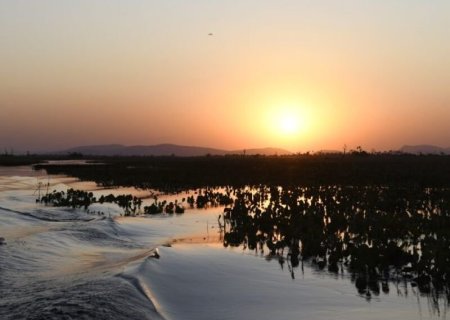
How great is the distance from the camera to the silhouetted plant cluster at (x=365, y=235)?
9.46 m

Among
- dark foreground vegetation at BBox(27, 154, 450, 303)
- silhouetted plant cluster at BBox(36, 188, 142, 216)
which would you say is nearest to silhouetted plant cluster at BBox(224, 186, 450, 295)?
dark foreground vegetation at BBox(27, 154, 450, 303)

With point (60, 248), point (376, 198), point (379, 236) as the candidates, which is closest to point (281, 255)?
point (379, 236)

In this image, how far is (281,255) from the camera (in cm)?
1152

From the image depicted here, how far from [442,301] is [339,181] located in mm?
22076

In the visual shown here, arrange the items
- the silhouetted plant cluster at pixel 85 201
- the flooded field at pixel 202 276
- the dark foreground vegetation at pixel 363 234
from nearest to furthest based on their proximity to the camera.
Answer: the flooded field at pixel 202 276 → the dark foreground vegetation at pixel 363 234 → the silhouetted plant cluster at pixel 85 201

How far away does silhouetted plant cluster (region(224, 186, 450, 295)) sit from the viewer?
946 centimetres

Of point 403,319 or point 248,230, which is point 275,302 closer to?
point 403,319

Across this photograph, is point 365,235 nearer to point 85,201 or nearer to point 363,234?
point 363,234

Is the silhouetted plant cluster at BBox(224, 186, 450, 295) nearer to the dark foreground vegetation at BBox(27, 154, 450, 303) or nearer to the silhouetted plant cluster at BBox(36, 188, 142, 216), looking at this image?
the dark foreground vegetation at BBox(27, 154, 450, 303)

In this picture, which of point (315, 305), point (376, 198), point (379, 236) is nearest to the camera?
point (315, 305)

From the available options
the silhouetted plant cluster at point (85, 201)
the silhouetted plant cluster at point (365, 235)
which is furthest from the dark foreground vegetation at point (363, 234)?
the silhouetted plant cluster at point (85, 201)

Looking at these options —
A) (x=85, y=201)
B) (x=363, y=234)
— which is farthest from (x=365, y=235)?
(x=85, y=201)

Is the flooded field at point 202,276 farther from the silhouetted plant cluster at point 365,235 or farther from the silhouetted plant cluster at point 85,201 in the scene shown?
the silhouetted plant cluster at point 85,201

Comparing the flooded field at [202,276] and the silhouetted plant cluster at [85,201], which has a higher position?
the silhouetted plant cluster at [85,201]
